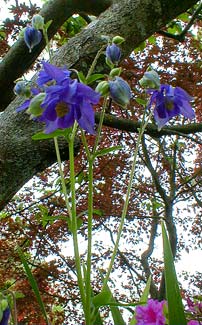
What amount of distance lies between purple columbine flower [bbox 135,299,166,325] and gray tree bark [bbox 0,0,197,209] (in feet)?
2.16

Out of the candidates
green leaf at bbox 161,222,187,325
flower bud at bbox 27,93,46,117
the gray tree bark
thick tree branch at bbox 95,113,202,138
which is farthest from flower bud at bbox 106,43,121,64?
thick tree branch at bbox 95,113,202,138

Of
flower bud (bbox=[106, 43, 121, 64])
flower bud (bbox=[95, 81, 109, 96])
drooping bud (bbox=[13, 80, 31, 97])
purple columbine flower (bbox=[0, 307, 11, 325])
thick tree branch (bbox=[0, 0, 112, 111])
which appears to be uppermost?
thick tree branch (bbox=[0, 0, 112, 111])

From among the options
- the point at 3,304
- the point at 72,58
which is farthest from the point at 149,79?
the point at 72,58

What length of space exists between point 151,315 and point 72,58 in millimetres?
923

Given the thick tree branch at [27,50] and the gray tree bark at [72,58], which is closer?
the gray tree bark at [72,58]

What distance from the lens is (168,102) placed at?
0.84 m

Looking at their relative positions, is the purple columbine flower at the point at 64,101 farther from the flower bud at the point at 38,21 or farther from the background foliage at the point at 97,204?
the background foliage at the point at 97,204

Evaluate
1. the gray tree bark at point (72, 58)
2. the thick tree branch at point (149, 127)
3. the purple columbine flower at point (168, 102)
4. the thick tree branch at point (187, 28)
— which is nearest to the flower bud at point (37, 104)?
the purple columbine flower at point (168, 102)

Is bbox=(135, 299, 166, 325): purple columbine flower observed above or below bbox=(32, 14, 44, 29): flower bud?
below

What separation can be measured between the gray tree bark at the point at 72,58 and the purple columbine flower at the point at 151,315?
660mm

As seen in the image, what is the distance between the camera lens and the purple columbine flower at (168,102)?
84 cm

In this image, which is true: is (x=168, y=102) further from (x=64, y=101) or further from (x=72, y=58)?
(x=72, y=58)

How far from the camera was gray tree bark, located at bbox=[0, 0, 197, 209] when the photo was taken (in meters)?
1.43

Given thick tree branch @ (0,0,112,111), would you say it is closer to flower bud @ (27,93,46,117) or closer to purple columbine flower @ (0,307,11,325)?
flower bud @ (27,93,46,117)
